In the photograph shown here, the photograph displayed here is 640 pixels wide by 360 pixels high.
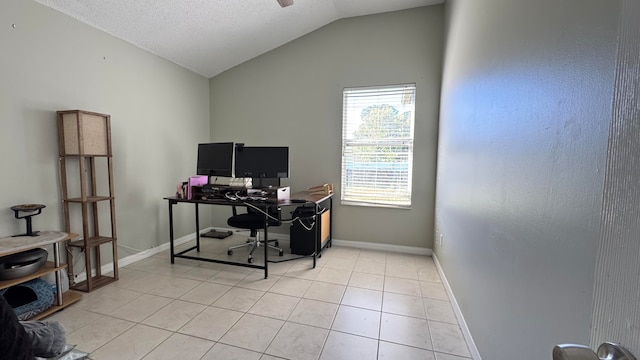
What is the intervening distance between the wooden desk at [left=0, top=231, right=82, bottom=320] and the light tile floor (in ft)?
0.33

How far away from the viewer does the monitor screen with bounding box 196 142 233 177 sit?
3.04 metres

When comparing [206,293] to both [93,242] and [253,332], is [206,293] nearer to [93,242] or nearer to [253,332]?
[253,332]

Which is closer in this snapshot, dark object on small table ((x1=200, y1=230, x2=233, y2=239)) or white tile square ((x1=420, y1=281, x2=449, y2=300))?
white tile square ((x1=420, y1=281, x2=449, y2=300))

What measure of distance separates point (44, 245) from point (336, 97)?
3.20m

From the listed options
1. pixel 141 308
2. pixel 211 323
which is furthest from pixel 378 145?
pixel 141 308

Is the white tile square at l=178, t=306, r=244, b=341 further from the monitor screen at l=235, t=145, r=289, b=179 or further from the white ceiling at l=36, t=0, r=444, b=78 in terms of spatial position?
the white ceiling at l=36, t=0, r=444, b=78

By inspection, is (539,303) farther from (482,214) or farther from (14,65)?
(14,65)

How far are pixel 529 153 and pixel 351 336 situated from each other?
1558 mm

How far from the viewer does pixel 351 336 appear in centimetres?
186

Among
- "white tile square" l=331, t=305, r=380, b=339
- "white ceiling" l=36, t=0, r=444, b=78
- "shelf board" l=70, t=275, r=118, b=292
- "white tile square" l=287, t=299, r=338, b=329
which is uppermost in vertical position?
"white ceiling" l=36, t=0, r=444, b=78

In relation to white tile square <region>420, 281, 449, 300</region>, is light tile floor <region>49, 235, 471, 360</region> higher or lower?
lower

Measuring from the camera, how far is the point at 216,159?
10.2ft

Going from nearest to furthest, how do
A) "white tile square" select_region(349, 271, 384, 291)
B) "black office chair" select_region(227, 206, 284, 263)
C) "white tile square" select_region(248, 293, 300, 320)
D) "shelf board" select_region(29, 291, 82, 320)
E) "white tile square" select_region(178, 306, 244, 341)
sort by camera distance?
"white tile square" select_region(178, 306, 244, 341)
"shelf board" select_region(29, 291, 82, 320)
"white tile square" select_region(248, 293, 300, 320)
"white tile square" select_region(349, 271, 384, 291)
"black office chair" select_region(227, 206, 284, 263)

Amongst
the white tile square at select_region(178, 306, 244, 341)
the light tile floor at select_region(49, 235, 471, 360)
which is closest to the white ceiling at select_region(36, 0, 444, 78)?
the light tile floor at select_region(49, 235, 471, 360)
